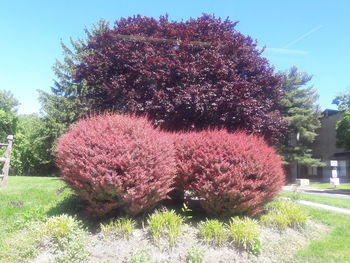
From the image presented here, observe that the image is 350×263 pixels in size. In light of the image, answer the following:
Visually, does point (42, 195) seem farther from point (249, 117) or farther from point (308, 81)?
point (308, 81)

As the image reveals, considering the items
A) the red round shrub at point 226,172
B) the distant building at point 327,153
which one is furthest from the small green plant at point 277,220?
the distant building at point 327,153

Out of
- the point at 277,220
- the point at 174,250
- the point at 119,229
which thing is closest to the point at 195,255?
the point at 174,250

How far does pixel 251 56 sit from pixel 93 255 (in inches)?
252

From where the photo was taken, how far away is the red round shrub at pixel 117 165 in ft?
16.2

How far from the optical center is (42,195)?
26.9ft

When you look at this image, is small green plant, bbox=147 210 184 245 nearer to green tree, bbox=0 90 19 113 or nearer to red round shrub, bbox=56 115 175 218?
red round shrub, bbox=56 115 175 218

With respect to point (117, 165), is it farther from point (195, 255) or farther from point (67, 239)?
point (195, 255)

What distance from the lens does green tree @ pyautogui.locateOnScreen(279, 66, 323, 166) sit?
98.1 ft

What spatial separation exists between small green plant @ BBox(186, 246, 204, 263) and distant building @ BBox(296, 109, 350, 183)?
33.6 meters

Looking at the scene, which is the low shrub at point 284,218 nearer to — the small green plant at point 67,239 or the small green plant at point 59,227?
the small green plant at point 67,239

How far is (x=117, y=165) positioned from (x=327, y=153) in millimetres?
36005

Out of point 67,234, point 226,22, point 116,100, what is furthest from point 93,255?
point 226,22

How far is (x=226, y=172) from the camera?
552 centimetres

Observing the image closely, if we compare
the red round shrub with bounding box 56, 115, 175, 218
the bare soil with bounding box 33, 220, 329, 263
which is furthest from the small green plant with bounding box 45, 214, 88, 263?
the red round shrub with bounding box 56, 115, 175, 218
